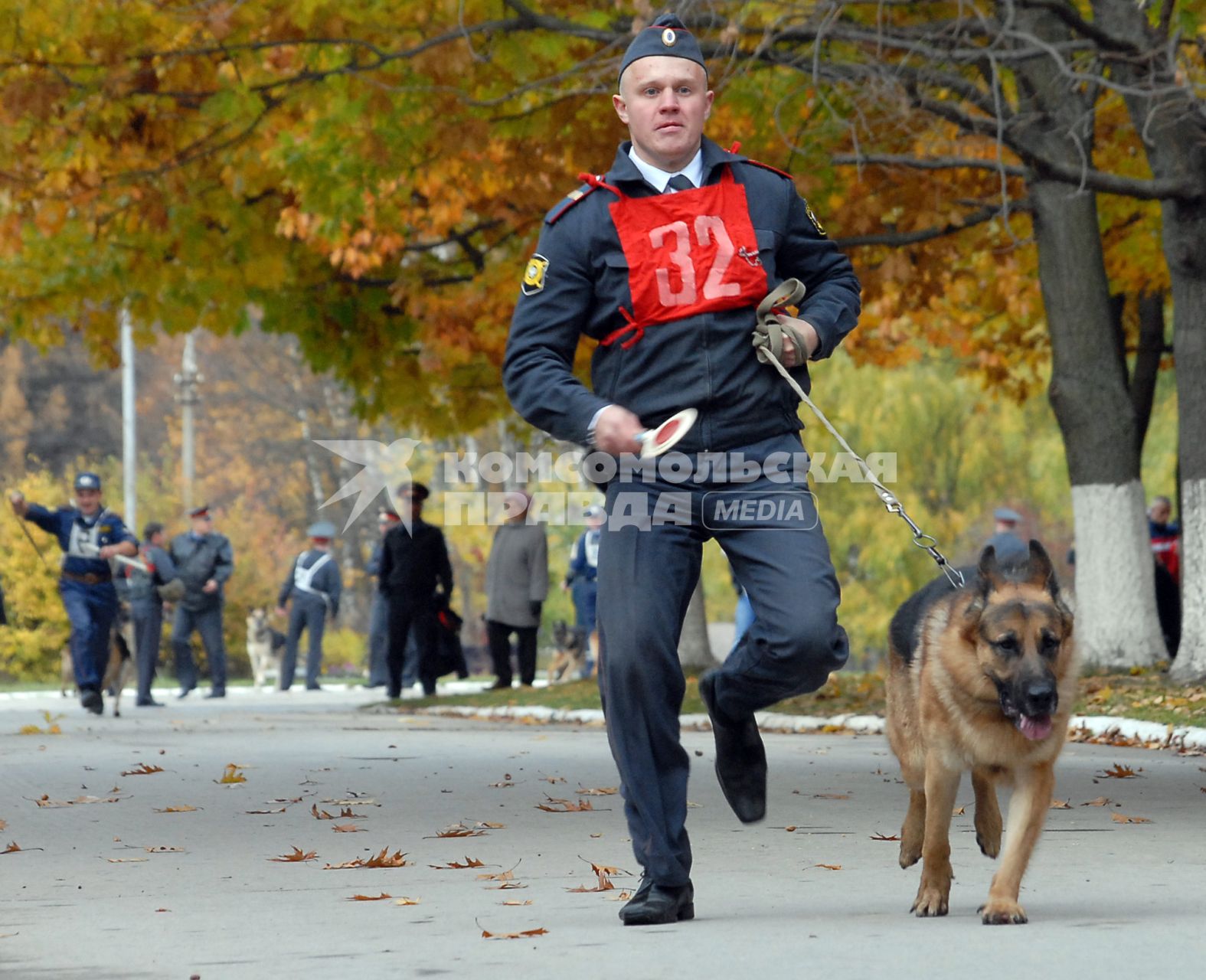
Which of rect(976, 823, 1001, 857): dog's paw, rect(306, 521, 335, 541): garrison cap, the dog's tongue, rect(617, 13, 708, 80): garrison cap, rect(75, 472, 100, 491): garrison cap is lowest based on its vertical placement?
rect(976, 823, 1001, 857): dog's paw

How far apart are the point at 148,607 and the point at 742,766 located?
18.4 metres

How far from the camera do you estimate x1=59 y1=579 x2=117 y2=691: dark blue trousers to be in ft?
61.2

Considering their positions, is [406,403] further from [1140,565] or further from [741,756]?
[741,756]

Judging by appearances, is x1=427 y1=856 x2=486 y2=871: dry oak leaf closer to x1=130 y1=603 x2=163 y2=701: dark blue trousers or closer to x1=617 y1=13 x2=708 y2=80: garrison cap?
x1=617 y1=13 x2=708 y2=80: garrison cap

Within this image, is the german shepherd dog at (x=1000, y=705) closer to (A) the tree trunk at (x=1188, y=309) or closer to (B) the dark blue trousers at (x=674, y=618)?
(B) the dark blue trousers at (x=674, y=618)

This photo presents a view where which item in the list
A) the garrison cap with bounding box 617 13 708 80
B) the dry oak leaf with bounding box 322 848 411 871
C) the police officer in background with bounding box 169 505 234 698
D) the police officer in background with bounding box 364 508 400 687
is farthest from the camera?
the police officer in background with bounding box 169 505 234 698

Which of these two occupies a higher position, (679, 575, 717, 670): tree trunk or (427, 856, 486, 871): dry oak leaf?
(679, 575, 717, 670): tree trunk

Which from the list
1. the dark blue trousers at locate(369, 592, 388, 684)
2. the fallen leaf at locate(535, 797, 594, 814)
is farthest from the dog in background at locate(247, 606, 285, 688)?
the fallen leaf at locate(535, 797, 594, 814)

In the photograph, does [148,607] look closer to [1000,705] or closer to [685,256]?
[685,256]

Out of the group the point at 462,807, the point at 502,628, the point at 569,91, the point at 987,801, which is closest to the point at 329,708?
the point at 502,628

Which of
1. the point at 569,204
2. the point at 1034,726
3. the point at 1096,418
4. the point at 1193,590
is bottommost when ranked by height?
the point at 1034,726

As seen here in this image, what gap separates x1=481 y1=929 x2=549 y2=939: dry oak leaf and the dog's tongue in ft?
4.45

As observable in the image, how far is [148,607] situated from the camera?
23.6 metres

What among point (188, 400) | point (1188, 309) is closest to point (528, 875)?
point (1188, 309)
